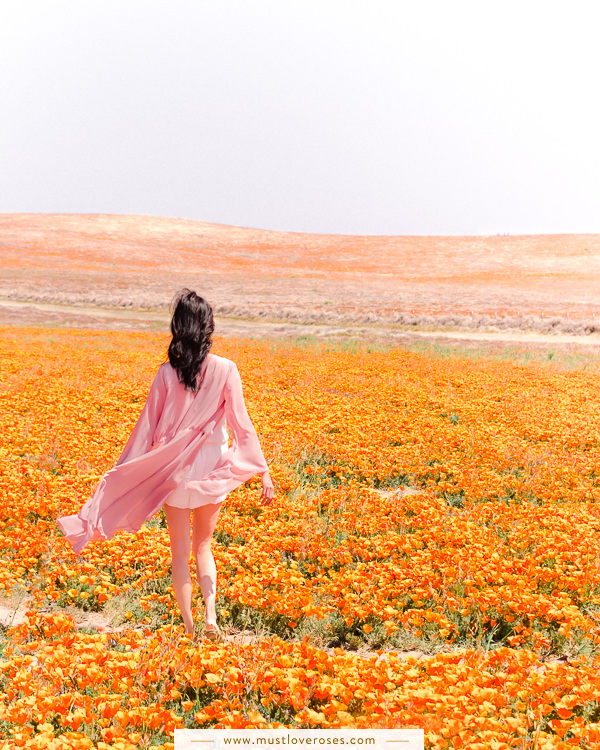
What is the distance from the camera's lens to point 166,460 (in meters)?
4.65

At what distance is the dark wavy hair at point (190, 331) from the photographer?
14.8ft

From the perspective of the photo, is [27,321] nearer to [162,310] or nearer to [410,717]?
[162,310]

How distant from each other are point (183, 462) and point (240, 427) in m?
0.53

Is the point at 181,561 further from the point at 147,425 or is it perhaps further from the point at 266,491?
the point at 147,425

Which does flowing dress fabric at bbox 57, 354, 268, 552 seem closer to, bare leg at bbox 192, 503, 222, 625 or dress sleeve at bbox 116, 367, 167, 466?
dress sleeve at bbox 116, 367, 167, 466

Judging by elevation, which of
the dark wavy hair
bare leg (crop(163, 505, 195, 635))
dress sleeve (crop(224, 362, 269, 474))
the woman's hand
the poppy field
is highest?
the dark wavy hair

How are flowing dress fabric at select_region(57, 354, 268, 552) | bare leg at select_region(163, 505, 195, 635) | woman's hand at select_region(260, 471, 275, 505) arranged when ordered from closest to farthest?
flowing dress fabric at select_region(57, 354, 268, 552), bare leg at select_region(163, 505, 195, 635), woman's hand at select_region(260, 471, 275, 505)

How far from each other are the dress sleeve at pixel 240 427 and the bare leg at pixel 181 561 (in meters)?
0.61

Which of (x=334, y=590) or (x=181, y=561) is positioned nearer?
(x=181, y=561)

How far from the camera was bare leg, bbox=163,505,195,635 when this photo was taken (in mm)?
4723

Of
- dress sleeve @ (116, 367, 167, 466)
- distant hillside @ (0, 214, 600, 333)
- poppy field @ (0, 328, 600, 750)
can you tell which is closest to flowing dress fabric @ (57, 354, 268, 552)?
dress sleeve @ (116, 367, 167, 466)

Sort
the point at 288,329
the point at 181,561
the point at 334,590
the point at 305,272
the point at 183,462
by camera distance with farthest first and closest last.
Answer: the point at 305,272 → the point at 288,329 → the point at 334,590 → the point at 181,561 → the point at 183,462

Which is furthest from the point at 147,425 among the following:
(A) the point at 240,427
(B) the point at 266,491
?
(B) the point at 266,491

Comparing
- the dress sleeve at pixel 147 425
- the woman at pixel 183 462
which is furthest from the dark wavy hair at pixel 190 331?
the dress sleeve at pixel 147 425
